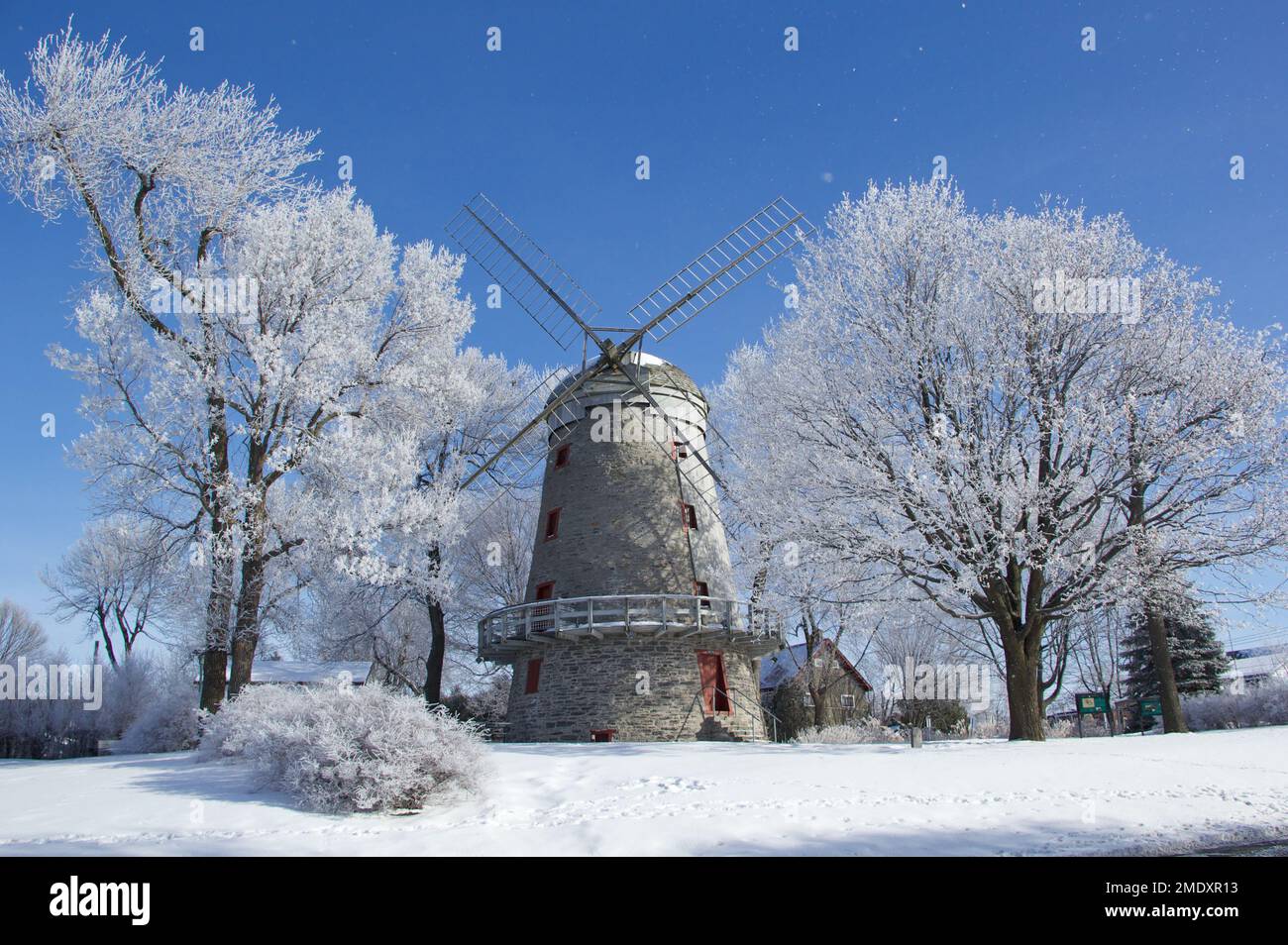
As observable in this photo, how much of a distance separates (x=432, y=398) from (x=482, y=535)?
11.1m

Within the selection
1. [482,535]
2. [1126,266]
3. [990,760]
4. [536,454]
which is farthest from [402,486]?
[1126,266]

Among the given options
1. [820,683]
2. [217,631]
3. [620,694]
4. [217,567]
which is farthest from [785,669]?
[217,567]

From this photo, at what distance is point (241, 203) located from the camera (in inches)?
736

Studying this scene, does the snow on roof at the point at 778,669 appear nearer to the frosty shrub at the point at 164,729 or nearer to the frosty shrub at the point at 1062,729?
the frosty shrub at the point at 1062,729

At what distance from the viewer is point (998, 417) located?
16.7 m

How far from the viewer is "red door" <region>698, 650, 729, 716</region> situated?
20859mm

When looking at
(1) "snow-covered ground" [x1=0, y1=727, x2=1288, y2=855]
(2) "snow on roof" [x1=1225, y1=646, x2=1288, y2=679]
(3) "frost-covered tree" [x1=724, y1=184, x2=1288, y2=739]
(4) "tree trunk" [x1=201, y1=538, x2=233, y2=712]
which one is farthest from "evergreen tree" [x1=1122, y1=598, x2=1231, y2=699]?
(4) "tree trunk" [x1=201, y1=538, x2=233, y2=712]

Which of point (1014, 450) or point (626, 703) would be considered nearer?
point (1014, 450)

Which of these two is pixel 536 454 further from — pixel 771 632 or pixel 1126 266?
pixel 1126 266

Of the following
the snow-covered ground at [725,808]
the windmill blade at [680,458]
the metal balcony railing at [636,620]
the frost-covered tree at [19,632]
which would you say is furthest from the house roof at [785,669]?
the frost-covered tree at [19,632]

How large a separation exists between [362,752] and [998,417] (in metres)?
13.5

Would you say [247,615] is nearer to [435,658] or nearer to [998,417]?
[435,658]

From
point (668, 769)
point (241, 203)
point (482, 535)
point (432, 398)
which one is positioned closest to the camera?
point (668, 769)

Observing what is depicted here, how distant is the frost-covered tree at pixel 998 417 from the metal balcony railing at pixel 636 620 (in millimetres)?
3497
